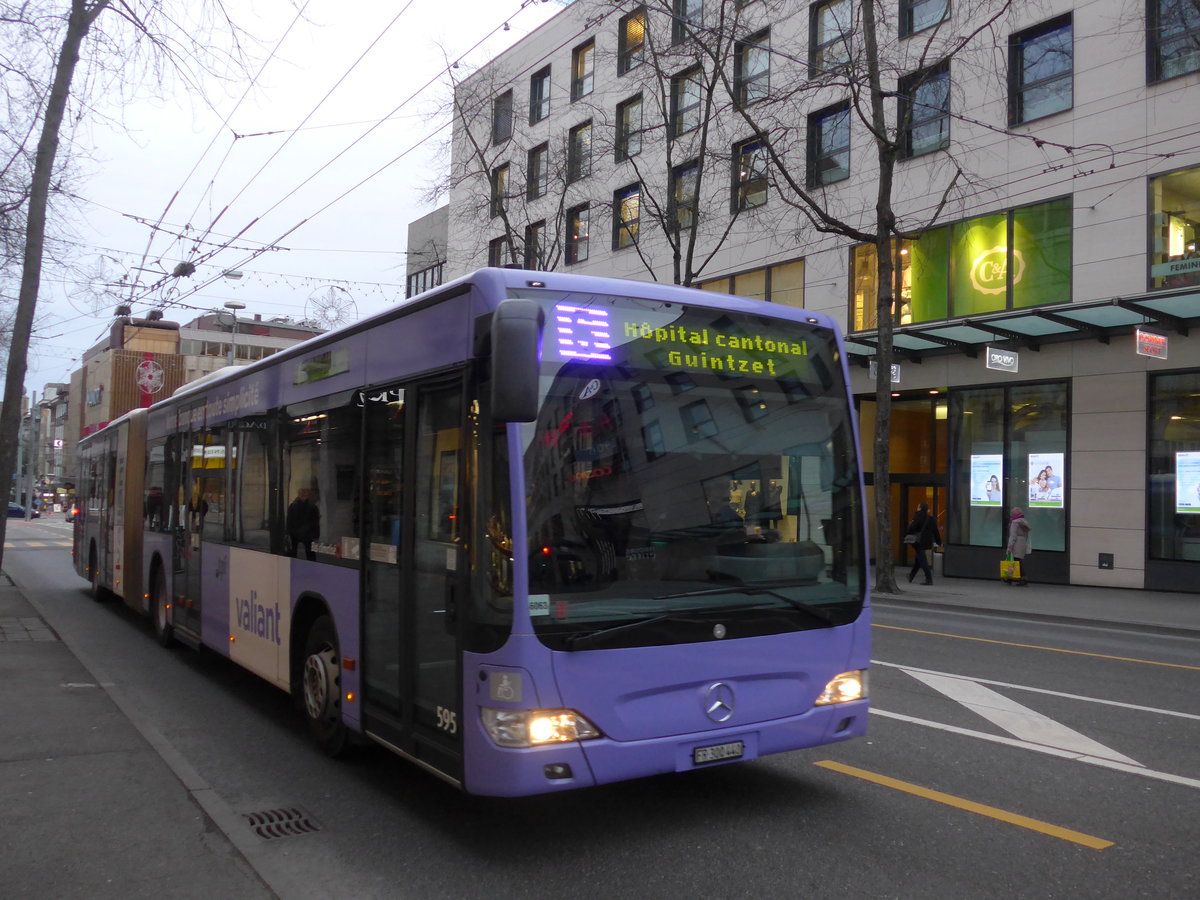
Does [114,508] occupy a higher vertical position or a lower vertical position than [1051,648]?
higher

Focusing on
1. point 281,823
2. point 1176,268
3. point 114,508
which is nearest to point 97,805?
point 281,823

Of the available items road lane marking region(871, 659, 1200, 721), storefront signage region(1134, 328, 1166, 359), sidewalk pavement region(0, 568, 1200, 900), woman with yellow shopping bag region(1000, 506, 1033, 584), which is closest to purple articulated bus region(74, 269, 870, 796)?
sidewalk pavement region(0, 568, 1200, 900)

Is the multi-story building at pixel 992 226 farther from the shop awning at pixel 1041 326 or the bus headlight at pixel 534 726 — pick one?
the bus headlight at pixel 534 726

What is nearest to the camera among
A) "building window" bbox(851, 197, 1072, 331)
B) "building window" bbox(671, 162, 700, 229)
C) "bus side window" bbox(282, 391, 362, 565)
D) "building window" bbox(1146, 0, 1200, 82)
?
"bus side window" bbox(282, 391, 362, 565)

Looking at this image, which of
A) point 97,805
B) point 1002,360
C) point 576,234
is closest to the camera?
point 97,805

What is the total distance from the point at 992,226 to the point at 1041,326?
9.97ft

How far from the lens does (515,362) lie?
448cm

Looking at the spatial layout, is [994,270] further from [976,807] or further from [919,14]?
[976,807]

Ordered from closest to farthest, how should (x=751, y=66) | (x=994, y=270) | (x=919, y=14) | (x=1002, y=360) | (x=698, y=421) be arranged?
(x=698, y=421) → (x=1002, y=360) → (x=994, y=270) → (x=919, y=14) → (x=751, y=66)

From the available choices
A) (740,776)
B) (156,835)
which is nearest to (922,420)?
(740,776)

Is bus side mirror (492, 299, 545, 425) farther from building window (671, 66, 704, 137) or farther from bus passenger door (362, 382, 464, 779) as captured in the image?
building window (671, 66, 704, 137)

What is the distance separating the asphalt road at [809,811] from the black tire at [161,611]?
246cm

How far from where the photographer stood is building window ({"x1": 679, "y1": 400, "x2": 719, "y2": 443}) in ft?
17.0

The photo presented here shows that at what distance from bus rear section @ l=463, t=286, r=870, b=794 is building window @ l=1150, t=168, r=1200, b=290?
1695 centimetres
